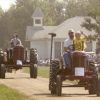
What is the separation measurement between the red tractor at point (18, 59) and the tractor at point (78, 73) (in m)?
11.7

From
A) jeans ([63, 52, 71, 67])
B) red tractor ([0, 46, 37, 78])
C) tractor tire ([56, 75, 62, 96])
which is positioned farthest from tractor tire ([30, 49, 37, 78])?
tractor tire ([56, 75, 62, 96])

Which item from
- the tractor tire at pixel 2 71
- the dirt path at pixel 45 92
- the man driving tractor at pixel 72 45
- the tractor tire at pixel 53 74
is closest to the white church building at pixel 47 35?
the tractor tire at pixel 2 71

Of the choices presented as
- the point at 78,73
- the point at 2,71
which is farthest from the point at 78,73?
the point at 2,71

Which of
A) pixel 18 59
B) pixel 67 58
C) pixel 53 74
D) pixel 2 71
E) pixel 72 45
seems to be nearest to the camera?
pixel 67 58

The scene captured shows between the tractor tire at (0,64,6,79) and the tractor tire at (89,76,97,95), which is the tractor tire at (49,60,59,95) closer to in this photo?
the tractor tire at (89,76,97,95)

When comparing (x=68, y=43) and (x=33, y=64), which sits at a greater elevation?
(x=68, y=43)

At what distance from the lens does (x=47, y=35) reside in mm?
76875

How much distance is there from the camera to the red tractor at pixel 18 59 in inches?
1217

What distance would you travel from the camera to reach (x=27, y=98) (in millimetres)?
16984

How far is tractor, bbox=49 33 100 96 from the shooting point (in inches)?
732

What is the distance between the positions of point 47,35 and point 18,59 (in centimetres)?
4582

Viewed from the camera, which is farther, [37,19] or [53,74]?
[37,19]

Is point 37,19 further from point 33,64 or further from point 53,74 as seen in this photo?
point 53,74

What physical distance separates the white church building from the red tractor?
39.1 meters
